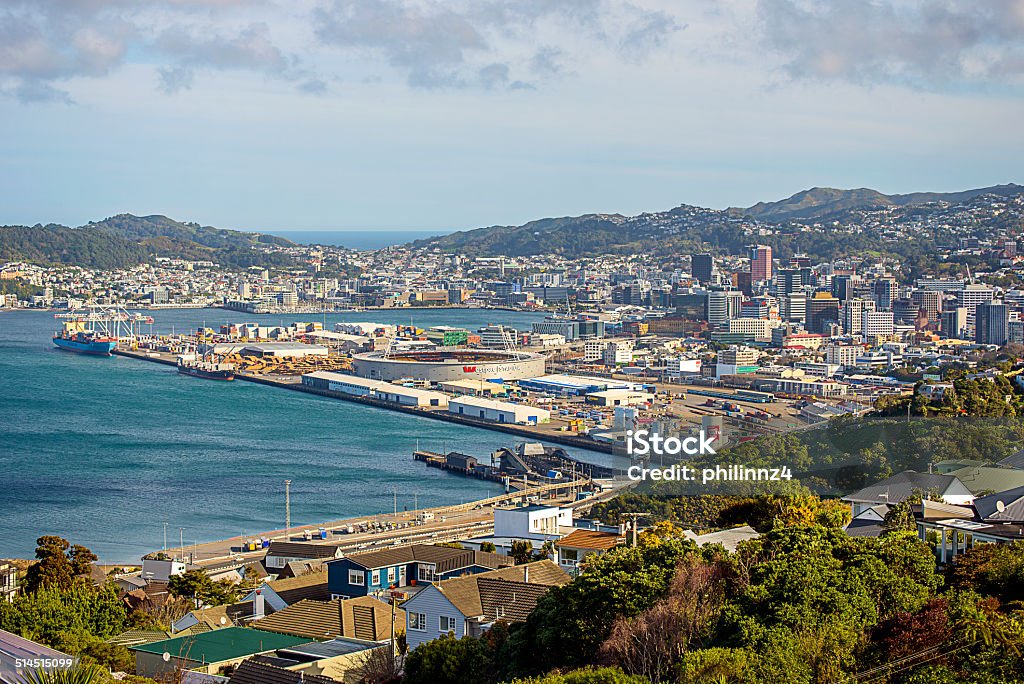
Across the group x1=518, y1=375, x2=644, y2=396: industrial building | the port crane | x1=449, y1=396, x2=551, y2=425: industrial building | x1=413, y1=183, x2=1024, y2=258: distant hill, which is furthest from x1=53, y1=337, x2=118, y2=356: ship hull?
x1=413, y1=183, x2=1024, y2=258: distant hill

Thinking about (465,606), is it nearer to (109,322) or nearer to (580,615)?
(580,615)

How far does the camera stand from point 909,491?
565cm

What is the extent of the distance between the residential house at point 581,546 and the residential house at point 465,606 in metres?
0.97

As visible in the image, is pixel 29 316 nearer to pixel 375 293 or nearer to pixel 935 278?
pixel 375 293

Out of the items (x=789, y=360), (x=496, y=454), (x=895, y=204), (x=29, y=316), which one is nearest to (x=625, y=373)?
(x=789, y=360)

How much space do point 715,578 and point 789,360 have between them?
843 inches

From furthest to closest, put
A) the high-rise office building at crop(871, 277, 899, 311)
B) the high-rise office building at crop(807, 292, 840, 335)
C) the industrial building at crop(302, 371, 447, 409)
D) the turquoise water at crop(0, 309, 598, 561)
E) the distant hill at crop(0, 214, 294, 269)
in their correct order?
1. the distant hill at crop(0, 214, 294, 269)
2. the high-rise office building at crop(871, 277, 899, 311)
3. the high-rise office building at crop(807, 292, 840, 335)
4. the industrial building at crop(302, 371, 447, 409)
5. the turquoise water at crop(0, 309, 598, 561)

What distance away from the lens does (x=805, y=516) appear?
548 centimetres

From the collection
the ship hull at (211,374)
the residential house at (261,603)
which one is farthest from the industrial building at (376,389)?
the residential house at (261,603)

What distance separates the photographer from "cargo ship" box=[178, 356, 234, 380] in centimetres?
2283

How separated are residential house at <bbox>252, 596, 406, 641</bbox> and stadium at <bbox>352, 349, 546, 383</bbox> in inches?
666

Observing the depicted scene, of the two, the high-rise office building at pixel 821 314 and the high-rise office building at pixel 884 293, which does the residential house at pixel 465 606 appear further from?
the high-rise office building at pixel 884 293

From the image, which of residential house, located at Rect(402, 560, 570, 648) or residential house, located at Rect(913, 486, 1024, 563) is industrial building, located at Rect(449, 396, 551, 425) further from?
residential house, located at Rect(402, 560, 570, 648)

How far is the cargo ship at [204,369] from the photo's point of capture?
2283 centimetres
